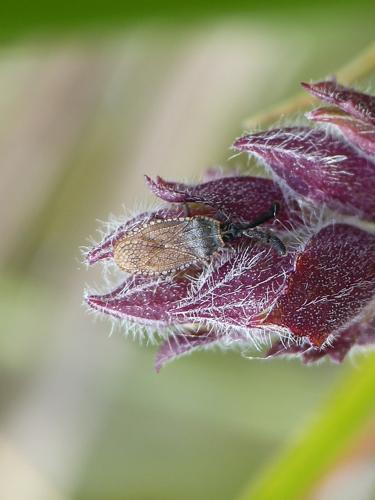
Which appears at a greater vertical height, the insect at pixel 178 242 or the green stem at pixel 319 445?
the insect at pixel 178 242

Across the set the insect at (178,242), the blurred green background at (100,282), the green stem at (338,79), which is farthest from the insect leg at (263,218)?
the blurred green background at (100,282)

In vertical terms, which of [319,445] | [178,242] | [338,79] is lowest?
[319,445]

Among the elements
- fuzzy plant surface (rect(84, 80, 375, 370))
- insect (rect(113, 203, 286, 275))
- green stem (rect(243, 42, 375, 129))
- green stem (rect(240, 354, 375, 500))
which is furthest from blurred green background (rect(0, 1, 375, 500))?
insect (rect(113, 203, 286, 275))

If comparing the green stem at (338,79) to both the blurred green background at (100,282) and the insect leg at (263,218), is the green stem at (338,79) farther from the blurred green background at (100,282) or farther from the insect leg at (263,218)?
the blurred green background at (100,282)

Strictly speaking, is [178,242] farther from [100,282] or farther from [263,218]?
[100,282]

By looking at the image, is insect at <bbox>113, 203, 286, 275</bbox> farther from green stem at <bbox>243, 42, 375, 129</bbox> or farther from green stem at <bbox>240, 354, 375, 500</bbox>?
green stem at <bbox>240, 354, 375, 500</bbox>

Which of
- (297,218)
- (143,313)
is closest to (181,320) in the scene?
(143,313)

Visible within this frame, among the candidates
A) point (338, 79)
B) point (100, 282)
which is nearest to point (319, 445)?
point (338, 79)
